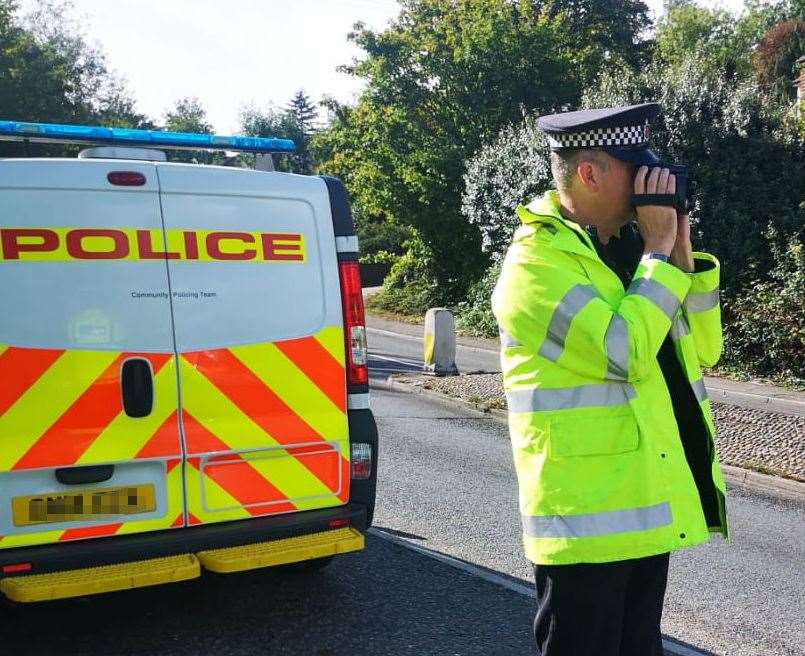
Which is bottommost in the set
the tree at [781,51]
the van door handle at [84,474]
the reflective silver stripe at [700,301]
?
the van door handle at [84,474]

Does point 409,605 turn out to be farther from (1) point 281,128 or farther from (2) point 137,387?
(1) point 281,128

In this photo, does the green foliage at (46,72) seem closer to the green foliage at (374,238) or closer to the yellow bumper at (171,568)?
the green foliage at (374,238)

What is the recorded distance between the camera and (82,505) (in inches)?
137

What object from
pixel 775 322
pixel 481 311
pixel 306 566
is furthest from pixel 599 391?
pixel 481 311

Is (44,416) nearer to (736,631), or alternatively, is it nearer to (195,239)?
(195,239)

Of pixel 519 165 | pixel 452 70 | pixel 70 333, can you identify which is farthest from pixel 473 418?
pixel 452 70

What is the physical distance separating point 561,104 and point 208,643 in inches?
823

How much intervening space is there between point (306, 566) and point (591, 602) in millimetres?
2661

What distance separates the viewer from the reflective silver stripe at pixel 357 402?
4.09 m

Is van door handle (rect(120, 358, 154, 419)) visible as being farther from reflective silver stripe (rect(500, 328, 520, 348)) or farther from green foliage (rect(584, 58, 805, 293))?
green foliage (rect(584, 58, 805, 293))

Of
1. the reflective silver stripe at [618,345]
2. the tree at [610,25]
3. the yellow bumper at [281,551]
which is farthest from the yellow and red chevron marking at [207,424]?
the tree at [610,25]

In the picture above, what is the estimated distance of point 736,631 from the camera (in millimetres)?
4051

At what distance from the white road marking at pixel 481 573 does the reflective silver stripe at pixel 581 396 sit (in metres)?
2.18

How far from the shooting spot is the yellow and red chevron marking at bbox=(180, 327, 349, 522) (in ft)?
12.2
